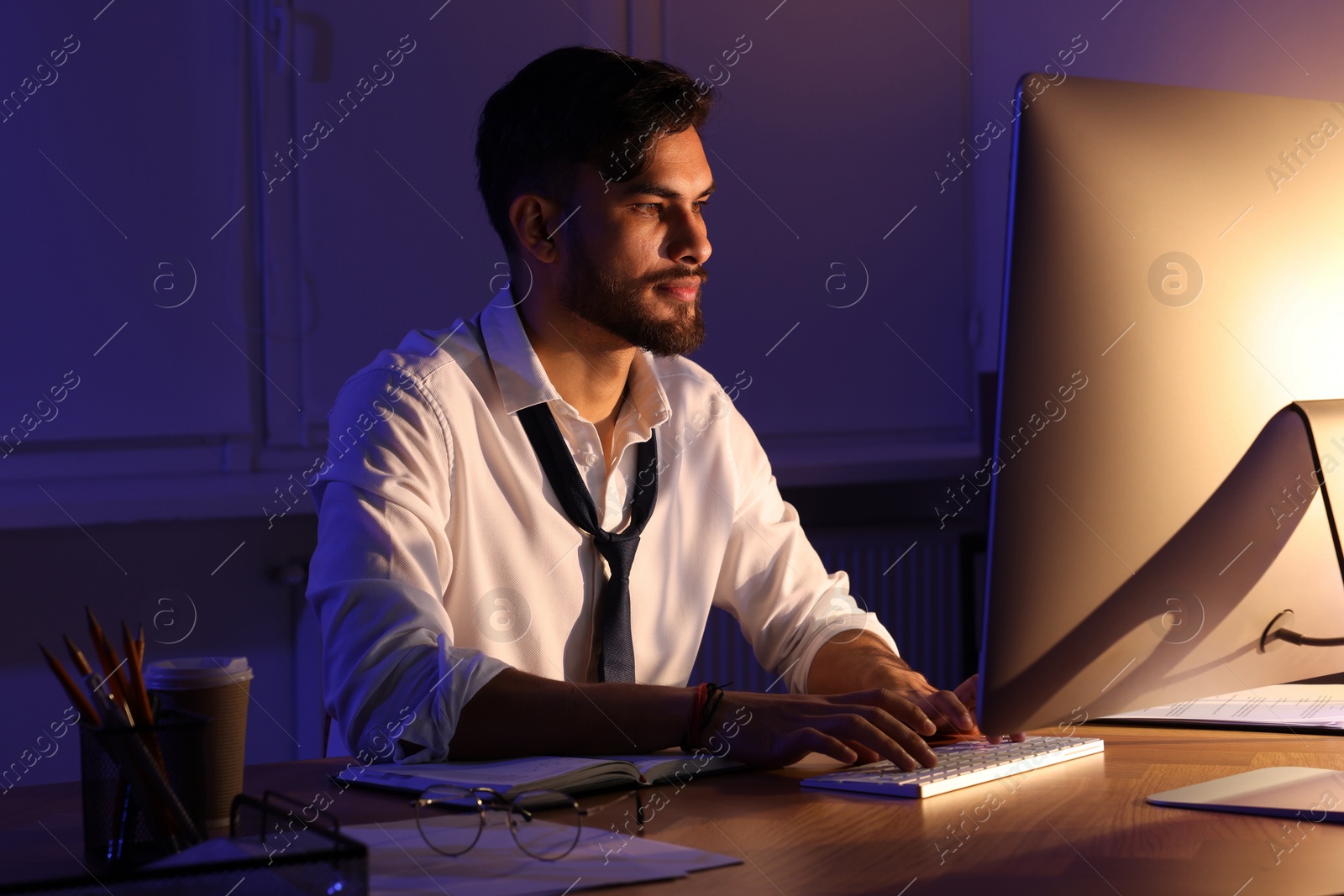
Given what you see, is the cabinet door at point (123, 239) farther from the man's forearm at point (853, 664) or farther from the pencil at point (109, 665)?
the pencil at point (109, 665)

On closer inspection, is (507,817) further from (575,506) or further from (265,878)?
(575,506)

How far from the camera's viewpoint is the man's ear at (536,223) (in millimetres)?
1907

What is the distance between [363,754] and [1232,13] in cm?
230

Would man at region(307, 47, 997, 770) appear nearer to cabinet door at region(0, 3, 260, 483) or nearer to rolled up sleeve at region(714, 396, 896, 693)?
rolled up sleeve at region(714, 396, 896, 693)

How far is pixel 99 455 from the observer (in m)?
2.50

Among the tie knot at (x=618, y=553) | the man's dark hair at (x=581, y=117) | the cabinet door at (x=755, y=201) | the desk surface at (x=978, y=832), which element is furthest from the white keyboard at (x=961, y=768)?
the cabinet door at (x=755, y=201)

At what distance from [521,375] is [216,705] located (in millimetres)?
764

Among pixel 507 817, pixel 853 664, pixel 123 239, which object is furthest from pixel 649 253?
pixel 123 239

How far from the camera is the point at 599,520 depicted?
1721 mm

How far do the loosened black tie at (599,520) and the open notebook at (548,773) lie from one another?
0.36 meters

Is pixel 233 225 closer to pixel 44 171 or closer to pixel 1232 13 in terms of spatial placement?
pixel 44 171

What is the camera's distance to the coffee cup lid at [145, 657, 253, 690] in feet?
3.43

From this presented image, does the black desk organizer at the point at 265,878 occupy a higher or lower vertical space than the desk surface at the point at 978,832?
higher

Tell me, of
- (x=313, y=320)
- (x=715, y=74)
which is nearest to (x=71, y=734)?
(x=313, y=320)
